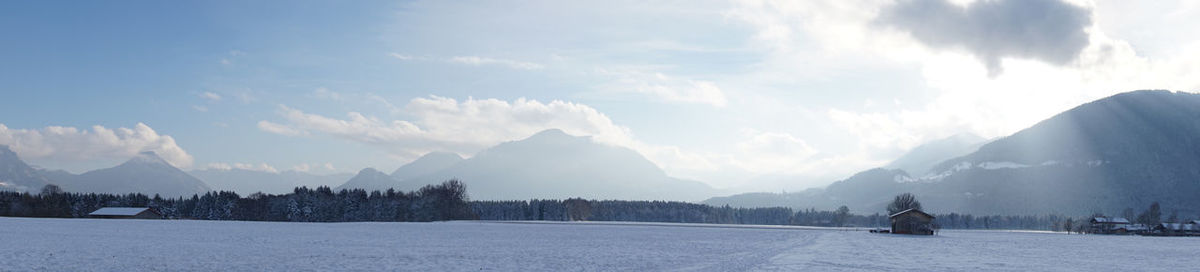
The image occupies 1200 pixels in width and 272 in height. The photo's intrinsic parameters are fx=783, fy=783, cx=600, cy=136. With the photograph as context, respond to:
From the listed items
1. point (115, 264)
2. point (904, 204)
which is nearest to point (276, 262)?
point (115, 264)

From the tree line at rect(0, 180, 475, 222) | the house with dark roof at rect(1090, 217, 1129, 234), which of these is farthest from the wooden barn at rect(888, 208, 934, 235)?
the tree line at rect(0, 180, 475, 222)

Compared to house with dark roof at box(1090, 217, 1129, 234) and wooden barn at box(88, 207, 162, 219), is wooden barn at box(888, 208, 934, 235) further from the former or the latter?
wooden barn at box(88, 207, 162, 219)

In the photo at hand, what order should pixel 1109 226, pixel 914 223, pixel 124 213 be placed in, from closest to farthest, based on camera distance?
pixel 914 223
pixel 124 213
pixel 1109 226

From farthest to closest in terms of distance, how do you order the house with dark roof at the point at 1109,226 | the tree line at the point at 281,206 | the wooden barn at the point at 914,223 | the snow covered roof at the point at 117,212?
the house with dark roof at the point at 1109,226, the tree line at the point at 281,206, the snow covered roof at the point at 117,212, the wooden barn at the point at 914,223

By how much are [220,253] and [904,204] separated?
149 m

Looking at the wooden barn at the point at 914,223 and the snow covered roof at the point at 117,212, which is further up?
the wooden barn at the point at 914,223

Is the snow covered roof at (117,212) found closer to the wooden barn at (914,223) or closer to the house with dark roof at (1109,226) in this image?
the wooden barn at (914,223)

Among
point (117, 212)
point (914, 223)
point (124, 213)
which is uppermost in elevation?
point (914, 223)

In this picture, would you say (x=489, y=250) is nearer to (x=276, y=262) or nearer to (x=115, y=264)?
(x=276, y=262)

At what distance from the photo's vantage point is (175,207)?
182 m

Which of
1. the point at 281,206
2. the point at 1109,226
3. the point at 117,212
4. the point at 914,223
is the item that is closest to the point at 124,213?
the point at 117,212

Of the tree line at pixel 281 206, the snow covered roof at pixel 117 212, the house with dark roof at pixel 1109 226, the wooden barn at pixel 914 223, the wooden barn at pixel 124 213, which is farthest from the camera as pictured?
the house with dark roof at pixel 1109 226

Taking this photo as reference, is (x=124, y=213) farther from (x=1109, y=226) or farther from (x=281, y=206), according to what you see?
(x=1109, y=226)

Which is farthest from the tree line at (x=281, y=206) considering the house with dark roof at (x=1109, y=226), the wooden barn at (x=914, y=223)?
the house with dark roof at (x=1109, y=226)
